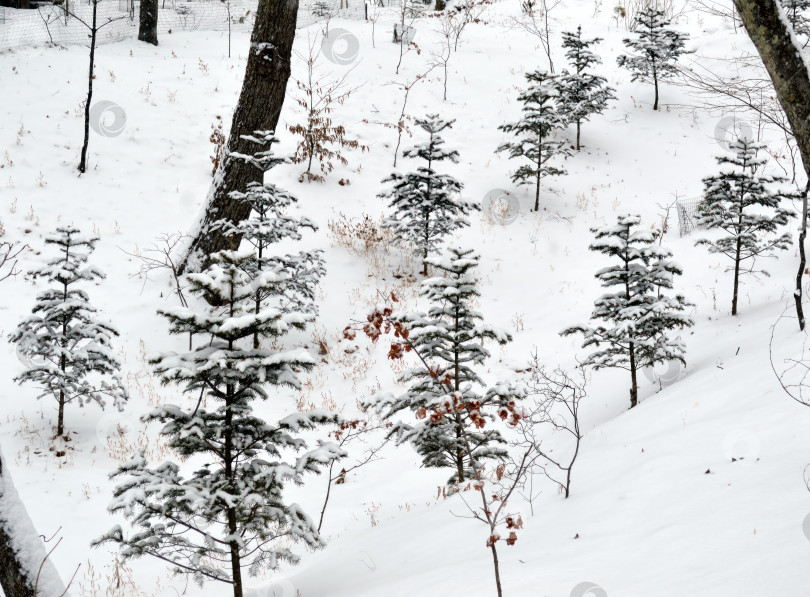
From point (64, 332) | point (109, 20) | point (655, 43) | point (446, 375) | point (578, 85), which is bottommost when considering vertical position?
point (64, 332)

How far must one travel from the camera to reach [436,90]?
21.0 m

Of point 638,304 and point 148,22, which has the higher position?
point 148,22

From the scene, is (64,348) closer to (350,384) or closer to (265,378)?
(350,384)

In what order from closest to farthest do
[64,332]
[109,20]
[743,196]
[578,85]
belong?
1. [64,332]
2. [743,196]
3. [109,20]
4. [578,85]

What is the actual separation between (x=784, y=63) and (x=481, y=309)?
8143 mm

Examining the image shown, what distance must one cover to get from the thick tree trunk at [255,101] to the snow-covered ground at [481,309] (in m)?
1.96

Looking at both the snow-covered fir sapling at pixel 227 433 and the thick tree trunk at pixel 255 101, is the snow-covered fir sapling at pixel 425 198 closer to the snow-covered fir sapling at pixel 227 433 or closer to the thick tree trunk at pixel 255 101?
the thick tree trunk at pixel 255 101

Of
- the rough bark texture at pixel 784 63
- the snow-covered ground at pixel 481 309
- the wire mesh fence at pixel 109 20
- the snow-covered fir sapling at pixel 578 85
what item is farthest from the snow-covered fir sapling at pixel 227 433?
the snow-covered fir sapling at pixel 578 85

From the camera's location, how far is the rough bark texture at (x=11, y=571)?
3600 millimetres

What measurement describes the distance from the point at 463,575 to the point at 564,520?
3.34ft

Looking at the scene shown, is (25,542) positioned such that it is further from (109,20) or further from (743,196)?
(109,20)

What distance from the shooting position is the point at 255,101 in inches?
388

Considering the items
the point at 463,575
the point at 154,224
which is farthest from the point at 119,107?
the point at 463,575

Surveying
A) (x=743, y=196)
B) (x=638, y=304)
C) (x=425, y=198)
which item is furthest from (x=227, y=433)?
(x=743, y=196)
